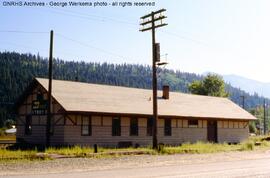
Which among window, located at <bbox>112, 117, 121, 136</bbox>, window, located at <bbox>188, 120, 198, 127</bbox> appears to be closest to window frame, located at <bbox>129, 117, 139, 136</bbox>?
window, located at <bbox>112, 117, 121, 136</bbox>

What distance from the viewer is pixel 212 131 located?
43719mm

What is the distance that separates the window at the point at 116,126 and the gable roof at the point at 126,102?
3.52 feet

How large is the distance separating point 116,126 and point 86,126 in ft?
10.1

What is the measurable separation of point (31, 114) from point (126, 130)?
8.74 metres

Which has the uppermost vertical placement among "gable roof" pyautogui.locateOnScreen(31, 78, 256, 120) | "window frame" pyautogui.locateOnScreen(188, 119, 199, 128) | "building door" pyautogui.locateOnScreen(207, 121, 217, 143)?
"gable roof" pyautogui.locateOnScreen(31, 78, 256, 120)

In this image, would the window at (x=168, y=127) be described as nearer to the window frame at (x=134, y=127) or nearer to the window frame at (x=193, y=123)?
the window frame at (x=193, y=123)

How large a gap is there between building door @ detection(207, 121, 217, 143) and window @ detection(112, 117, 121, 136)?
41.2 ft

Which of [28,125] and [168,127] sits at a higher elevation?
[28,125]

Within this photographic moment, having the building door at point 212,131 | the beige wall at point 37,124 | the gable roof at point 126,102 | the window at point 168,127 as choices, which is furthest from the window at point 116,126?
the building door at point 212,131

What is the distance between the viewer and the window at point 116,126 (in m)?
34.2

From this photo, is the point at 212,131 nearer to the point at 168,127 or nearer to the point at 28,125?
the point at 168,127

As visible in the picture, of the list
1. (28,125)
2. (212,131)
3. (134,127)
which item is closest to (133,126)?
(134,127)

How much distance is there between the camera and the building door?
43.2 metres

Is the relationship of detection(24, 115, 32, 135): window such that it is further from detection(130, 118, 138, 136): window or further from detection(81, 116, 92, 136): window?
detection(130, 118, 138, 136): window
